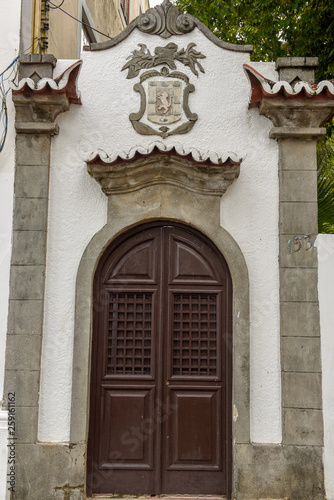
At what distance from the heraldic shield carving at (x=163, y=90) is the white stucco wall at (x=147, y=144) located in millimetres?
81

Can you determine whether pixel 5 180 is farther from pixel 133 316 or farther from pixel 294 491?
pixel 294 491

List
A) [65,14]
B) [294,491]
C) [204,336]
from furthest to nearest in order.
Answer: [65,14] → [204,336] → [294,491]

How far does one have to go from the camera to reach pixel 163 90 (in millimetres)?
6406

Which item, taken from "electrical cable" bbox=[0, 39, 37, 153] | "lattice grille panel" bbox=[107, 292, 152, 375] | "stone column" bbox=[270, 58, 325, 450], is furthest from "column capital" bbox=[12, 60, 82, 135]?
"stone column" bbox=[270, 58, 325, 450]

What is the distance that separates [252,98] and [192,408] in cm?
341

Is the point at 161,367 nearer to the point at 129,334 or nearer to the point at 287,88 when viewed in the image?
the point at 129,334

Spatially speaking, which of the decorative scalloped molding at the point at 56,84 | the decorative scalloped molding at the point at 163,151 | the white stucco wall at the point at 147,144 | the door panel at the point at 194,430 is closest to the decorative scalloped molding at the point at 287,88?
the white stucco wall at the point at 147,144

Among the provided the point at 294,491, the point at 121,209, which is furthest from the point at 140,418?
the point at 121,209

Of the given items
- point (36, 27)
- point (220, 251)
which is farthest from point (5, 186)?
point (220, 251)

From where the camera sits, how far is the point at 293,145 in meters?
6.23

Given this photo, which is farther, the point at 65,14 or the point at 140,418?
the point at 65,14

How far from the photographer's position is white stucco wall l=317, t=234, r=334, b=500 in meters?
5.75

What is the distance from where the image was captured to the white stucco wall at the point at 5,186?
5797mm

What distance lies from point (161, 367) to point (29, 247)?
1910 millimetres
